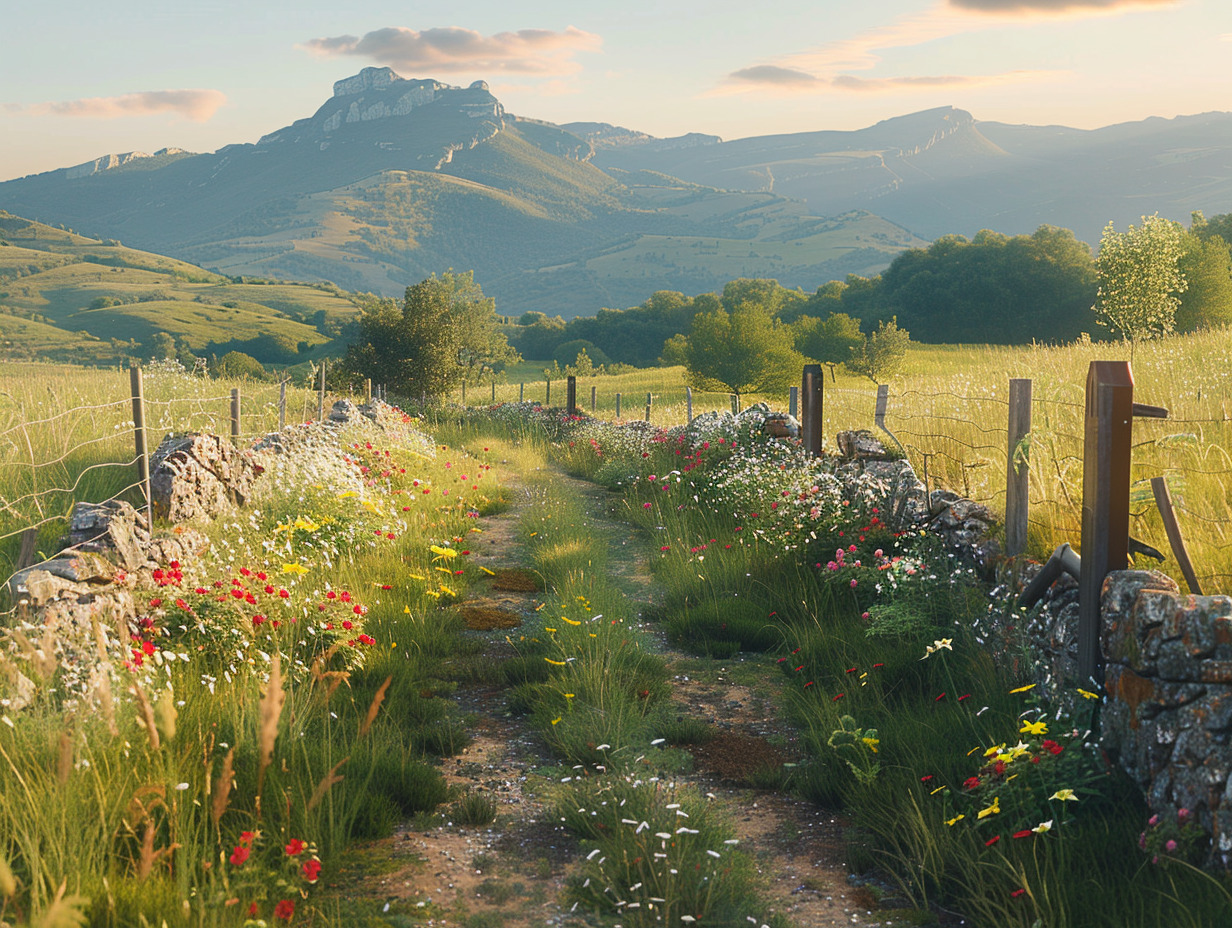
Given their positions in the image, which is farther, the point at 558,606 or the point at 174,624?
the point at 558,606

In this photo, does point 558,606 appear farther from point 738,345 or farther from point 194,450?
point 738,345

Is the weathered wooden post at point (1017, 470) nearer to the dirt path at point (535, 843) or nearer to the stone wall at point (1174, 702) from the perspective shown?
the stone wall at point (1174, 702)

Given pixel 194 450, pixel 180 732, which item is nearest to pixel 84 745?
pixel 180 732

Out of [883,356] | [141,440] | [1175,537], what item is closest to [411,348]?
[141,440]

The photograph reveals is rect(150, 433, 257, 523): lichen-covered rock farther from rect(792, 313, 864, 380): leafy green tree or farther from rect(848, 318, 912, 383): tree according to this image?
rect(792, 313, 864, 380): leafy green tree

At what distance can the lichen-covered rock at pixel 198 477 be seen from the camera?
6816 millimetres

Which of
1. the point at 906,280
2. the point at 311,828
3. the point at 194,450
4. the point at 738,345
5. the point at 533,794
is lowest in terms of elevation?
the point at 533,794

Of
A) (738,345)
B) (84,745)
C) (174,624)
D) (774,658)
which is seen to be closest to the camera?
(84,745)

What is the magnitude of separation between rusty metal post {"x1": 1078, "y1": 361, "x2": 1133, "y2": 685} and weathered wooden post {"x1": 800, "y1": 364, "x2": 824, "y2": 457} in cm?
511

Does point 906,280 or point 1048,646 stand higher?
point 906,280

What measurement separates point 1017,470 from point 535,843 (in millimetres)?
3774

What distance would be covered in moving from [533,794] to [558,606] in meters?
2.49

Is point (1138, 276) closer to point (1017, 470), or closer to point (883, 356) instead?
point (883, 356)

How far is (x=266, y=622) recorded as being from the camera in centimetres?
504
